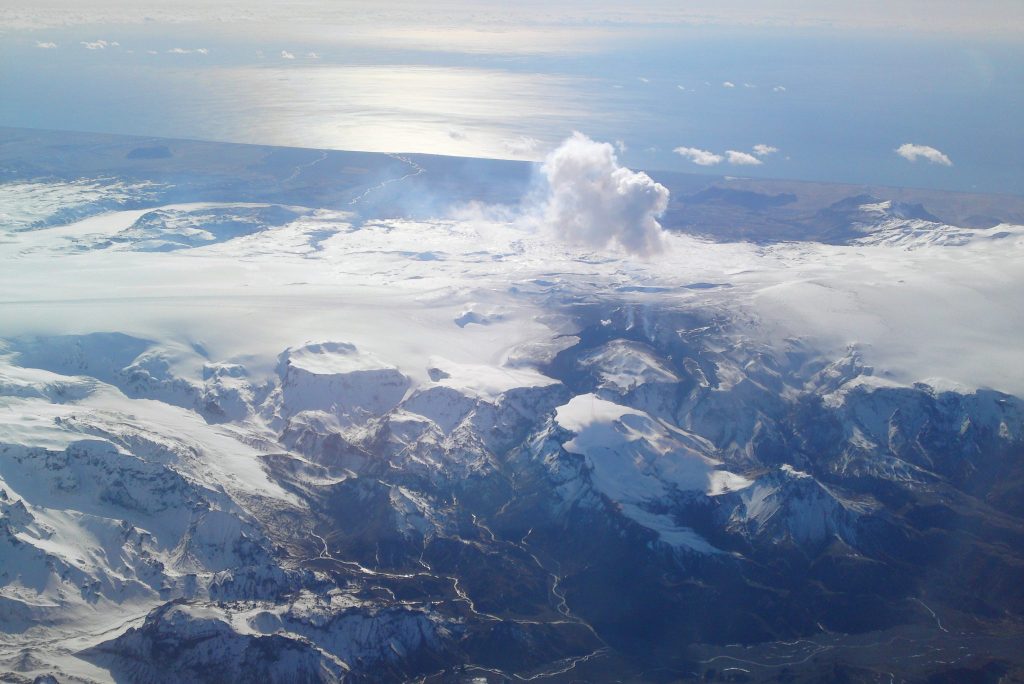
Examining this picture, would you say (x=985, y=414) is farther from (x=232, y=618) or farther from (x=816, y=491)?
(x=232, y=618)

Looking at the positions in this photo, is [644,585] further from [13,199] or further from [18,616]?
[13,199]

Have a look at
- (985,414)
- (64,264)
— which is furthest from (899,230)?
(64,264)

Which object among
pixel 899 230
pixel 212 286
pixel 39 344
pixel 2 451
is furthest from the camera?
pixel 899 230

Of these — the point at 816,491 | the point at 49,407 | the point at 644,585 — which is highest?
the point at 49,407

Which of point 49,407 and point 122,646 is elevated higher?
point 49,407

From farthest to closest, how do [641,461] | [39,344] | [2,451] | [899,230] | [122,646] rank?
[899,230]
[39,344]
[641,461]
[2,451]
[122,646]

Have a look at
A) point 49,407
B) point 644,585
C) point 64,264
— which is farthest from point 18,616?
point 64,264

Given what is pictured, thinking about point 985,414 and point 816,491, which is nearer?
point 816,491
